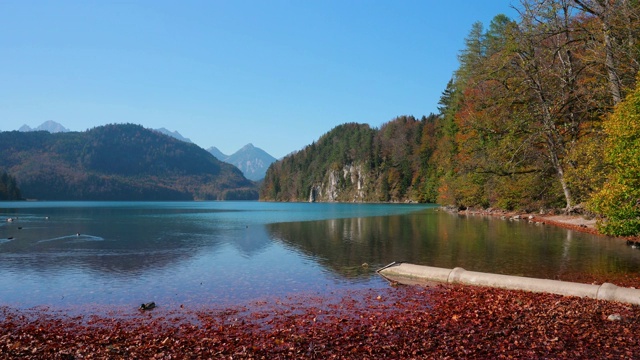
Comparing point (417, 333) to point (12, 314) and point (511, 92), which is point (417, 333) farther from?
point (511, 92)

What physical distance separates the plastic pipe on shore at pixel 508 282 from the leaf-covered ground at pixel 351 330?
567 millimetres

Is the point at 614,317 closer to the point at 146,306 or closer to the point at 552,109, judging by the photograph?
the point at 146,306

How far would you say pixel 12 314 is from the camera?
52.8ft

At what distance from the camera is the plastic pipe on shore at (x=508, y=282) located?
15.1 metres

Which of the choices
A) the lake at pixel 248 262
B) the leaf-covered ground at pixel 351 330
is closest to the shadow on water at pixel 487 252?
the lake at pixel 248 262

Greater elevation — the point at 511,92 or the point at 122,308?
the point at 511,92

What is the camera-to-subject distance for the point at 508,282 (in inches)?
715

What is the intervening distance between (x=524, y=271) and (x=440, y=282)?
17.9ft

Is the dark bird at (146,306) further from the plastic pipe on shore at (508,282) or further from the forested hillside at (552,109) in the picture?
the forested hillside at (552,109)

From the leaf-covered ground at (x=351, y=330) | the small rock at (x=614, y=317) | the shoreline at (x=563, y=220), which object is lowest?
the leaf-covered ground at (x=351, y=330)

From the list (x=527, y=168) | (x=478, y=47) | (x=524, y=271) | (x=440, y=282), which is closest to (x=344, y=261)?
(x=440, y=282)

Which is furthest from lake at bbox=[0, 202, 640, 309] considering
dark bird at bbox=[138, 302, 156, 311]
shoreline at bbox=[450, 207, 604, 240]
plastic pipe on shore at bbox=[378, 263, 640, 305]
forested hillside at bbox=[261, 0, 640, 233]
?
forested hillside at bbox=[261, 0, 640, 233]

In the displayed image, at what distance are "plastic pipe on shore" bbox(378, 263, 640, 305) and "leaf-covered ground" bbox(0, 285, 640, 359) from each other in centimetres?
57

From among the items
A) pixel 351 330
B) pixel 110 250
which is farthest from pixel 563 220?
pixel 110 250
